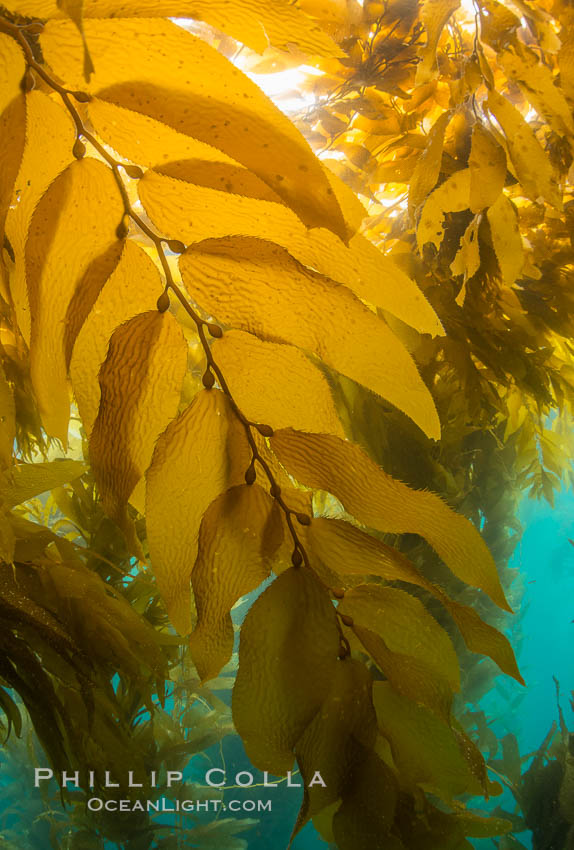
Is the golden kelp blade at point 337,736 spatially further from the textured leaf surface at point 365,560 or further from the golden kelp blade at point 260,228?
the golden kelp blade at point 260,228

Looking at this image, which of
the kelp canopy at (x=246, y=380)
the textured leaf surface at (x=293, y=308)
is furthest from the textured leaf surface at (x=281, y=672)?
the textured leaf surface at (x=293, y=308)

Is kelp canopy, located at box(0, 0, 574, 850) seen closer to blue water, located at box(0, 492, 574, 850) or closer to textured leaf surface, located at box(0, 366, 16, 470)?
textured leaf surface, located at box(0, 366, 16, 470)

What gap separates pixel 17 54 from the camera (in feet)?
0.70

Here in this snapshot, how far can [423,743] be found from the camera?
9.0 inches

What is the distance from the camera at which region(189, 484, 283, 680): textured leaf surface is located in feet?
0.74

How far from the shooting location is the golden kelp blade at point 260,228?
0.23 metres

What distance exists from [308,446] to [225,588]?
73 millimetres

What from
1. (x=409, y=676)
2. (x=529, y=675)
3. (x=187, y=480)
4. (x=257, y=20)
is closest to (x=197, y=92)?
(x=257, y=20)

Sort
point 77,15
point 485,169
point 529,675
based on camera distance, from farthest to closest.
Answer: point 529,675 → point 485,169 → point 77,15

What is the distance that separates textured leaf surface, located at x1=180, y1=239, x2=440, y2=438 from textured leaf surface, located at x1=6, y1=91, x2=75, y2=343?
0.08m

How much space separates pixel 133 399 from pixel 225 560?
3.3 inches

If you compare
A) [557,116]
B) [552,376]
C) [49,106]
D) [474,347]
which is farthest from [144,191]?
[552,376]

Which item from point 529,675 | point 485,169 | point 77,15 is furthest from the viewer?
point 529,675

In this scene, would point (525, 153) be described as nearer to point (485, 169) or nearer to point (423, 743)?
point (485, 169)
